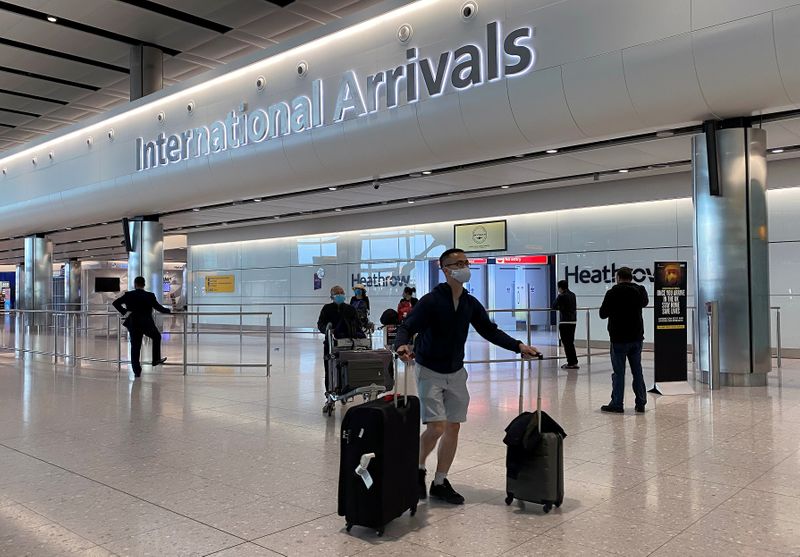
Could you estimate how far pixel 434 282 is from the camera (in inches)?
888

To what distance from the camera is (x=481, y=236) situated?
2033 cm

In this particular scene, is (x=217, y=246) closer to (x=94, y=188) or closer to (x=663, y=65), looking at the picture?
(x=94, y=188)

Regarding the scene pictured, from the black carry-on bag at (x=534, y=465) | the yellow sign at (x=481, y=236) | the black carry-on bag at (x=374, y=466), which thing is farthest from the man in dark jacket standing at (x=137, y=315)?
the yellow sign at (x=481, y=236)

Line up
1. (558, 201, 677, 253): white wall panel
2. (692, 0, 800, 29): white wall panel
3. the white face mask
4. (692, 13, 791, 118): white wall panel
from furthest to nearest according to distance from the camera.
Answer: (558, 201, 677, 253): white wall panel
(692, 13, 791, 118): white wall panel
(692, 0, 800, 29): white wall panel
the white face mask

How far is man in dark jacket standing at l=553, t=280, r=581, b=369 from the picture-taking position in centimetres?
1264

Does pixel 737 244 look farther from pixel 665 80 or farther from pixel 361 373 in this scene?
pixel 361 373

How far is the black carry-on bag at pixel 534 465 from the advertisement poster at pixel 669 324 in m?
5.74

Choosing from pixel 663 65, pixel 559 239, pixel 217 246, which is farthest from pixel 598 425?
pixel 217 246

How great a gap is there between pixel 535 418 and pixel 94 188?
17885 millimetres

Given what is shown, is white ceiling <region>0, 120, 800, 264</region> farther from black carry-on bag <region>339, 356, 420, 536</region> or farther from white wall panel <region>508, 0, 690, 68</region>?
black carry-on bag <region>339, 356, 420, 536</region>

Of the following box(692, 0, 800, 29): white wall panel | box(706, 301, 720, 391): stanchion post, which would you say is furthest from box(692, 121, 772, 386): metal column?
box(692, 0, 800, 29): white wall panel

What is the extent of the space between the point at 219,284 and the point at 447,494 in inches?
1044

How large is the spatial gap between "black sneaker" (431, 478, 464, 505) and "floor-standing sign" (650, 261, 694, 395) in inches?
233

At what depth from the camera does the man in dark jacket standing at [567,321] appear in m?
12.6
